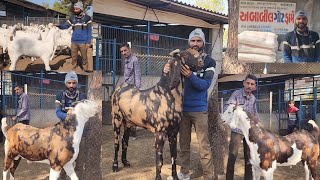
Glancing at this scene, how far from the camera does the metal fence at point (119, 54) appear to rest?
5.82 meters

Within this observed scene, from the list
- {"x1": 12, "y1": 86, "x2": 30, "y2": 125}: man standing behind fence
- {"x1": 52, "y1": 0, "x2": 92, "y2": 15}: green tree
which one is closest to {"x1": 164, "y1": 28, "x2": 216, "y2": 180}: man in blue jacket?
{"x1": 52, "y1": 0, "x2": 92, "y2": 15}: green tree

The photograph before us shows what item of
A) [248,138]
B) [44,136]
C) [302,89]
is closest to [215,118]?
[248,138]

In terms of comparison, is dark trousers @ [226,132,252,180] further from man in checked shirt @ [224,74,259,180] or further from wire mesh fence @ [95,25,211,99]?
wire mesh fence @ [95,25,211,99]

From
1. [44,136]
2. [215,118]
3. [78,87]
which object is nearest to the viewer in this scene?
[44,136]

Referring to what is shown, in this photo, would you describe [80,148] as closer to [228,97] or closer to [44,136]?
[44,136]

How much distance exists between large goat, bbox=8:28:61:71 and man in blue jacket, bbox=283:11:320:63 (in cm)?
358

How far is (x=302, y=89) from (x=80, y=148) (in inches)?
143

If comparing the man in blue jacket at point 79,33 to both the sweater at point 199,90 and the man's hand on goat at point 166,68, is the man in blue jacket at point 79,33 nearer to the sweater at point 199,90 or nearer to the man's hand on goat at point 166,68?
the man's hand on goat at point 166,68

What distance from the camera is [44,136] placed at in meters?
5.20

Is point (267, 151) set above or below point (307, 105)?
below

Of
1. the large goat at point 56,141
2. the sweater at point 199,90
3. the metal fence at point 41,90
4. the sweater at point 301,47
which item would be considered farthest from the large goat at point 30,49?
the sweater at point 301,47

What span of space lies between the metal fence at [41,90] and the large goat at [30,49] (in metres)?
0.23

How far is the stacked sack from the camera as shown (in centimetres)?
580

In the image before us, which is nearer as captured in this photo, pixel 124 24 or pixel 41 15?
pixel 41 15
